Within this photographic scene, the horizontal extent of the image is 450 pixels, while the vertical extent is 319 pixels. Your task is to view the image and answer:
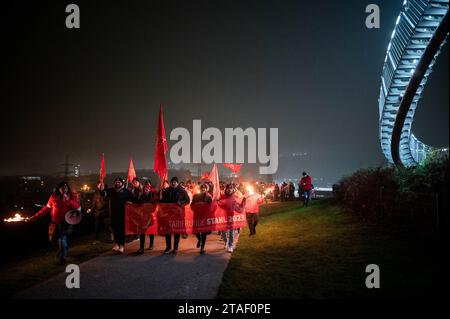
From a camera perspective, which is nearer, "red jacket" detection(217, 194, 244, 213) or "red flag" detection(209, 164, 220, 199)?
"red jacket" detection(217, 194, 244, 213)

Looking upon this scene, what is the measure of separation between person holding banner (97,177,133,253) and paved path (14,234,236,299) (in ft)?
1.23

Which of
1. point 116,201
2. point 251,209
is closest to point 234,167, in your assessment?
point 251,209

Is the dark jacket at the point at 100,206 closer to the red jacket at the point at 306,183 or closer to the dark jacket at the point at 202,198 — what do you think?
the dark jacket at the point at 202,198

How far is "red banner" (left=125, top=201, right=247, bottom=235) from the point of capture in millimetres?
9047

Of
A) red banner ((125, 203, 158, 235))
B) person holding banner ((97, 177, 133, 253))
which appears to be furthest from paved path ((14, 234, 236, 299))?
red banner ((125, 203, 158, 235))

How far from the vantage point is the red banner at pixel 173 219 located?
356 inches

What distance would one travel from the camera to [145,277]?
625 cm

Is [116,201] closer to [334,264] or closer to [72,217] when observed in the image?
[72,217]

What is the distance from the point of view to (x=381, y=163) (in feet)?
42.1

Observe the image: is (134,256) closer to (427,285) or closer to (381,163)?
(427,285)

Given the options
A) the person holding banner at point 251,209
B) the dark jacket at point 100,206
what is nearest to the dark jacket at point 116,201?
the dark jacket at point 100,206

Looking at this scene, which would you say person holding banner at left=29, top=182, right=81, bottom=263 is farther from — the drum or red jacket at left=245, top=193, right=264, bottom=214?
red jacket at left=245, top=193, right=264, bottom=214
